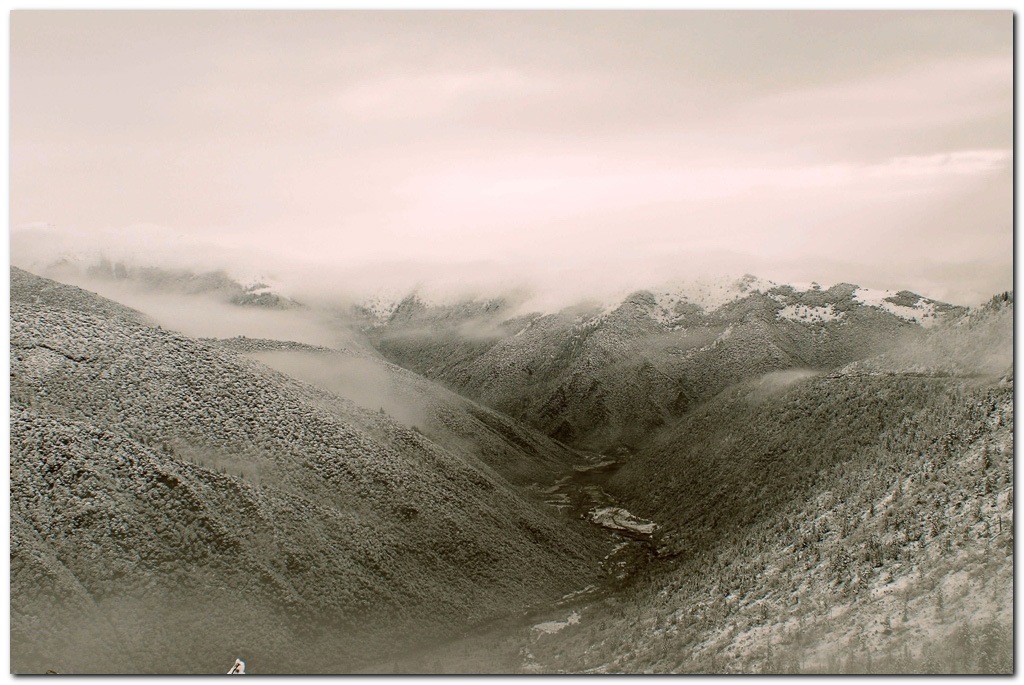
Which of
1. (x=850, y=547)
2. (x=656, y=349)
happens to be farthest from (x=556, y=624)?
(x=656, y=349)

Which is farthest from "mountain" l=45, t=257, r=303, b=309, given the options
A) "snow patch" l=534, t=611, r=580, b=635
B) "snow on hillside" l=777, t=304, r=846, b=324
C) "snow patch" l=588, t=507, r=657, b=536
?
"snow on hillside" l=777, t=304, r=846, b=324

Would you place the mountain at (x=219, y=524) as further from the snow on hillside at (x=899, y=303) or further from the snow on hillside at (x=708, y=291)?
the snow on hillside at (x=708, y=291)

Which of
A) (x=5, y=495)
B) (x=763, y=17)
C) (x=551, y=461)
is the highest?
(x=763, y=17)

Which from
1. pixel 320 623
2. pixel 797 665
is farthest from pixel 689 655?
pixel 320 623

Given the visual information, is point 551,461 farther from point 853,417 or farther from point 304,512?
point 304,512

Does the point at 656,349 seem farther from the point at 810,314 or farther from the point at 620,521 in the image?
the point at 620,521

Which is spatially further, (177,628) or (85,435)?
(85,435)

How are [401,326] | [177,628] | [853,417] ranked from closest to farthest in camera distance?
[177,628], [853,417], [401,326]

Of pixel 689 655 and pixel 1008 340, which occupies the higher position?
pixel 1008 340
